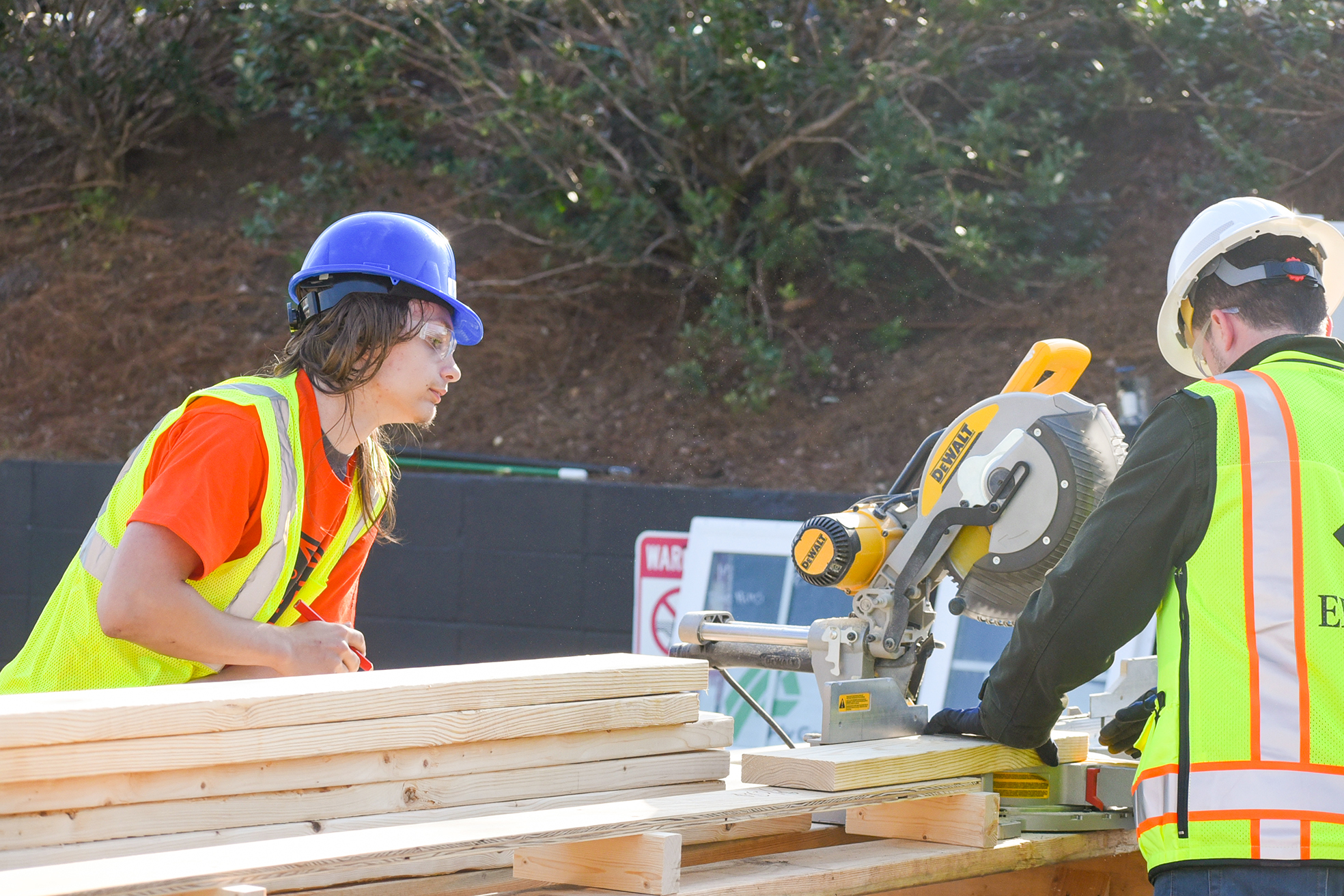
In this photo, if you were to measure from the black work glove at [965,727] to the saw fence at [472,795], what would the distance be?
3 cm

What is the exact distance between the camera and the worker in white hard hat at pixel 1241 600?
2.16 m

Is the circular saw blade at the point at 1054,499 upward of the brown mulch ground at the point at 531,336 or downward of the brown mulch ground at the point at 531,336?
downward

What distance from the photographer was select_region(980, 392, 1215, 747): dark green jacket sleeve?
226 cm

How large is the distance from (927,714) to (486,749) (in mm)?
1085

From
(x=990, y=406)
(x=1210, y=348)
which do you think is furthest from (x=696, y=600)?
(x=1210, y=348)

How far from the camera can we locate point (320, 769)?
2301 mm

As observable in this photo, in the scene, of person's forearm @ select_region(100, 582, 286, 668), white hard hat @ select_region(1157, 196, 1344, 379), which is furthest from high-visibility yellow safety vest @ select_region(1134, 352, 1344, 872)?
person's forearm @ select_region(100, 582, 286, 668)

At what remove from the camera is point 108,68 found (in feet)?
34.0

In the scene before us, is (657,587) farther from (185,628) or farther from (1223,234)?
(1223,234)

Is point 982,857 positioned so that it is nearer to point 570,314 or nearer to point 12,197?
point 570,314

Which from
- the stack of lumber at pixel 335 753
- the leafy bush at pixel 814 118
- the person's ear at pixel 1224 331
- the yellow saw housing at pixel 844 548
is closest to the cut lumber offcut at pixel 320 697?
the stack of lumber at pixel 335 753

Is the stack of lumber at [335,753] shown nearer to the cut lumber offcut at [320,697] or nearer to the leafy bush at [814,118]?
the cut lumber offcut at [320,697]

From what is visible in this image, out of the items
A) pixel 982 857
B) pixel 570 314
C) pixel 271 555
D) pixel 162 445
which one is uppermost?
pixel 570 314

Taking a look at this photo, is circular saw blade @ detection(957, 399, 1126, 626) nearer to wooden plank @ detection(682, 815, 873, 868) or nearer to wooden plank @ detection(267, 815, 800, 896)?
wooden plank @ detection(682, 815, 873, 868)
